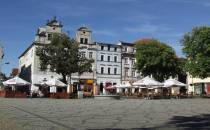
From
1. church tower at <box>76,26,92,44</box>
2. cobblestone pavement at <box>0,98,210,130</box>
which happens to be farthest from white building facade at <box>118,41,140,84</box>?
cobblestone pavement at <box>0,98,210,130</box>

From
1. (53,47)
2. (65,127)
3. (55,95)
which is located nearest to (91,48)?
(53,47)

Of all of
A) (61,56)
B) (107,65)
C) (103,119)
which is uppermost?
(107,65)

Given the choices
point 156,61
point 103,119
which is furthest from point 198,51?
point 103,119

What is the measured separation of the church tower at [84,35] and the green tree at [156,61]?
35.0ft

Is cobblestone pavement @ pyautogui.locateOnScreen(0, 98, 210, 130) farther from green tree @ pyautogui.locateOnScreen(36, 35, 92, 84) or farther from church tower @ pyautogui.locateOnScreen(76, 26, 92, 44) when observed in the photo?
church tower @ pyautogui.locateOnScreen(76, 26, 92, 44)

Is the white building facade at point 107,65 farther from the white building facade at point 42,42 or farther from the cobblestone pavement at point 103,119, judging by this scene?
the cobblestone pavement at point 103,119

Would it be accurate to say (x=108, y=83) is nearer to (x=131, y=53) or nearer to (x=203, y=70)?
(x=131, y=53)

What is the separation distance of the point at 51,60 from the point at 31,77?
24354mm

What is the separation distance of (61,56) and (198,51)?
22.1 m

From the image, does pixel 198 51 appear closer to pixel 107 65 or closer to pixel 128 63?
pixel 107 65

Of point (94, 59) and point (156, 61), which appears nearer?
point (156, 61)

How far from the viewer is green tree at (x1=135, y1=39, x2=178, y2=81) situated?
3150 inches

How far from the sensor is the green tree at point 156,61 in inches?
3150

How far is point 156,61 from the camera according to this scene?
7919 centimetres
